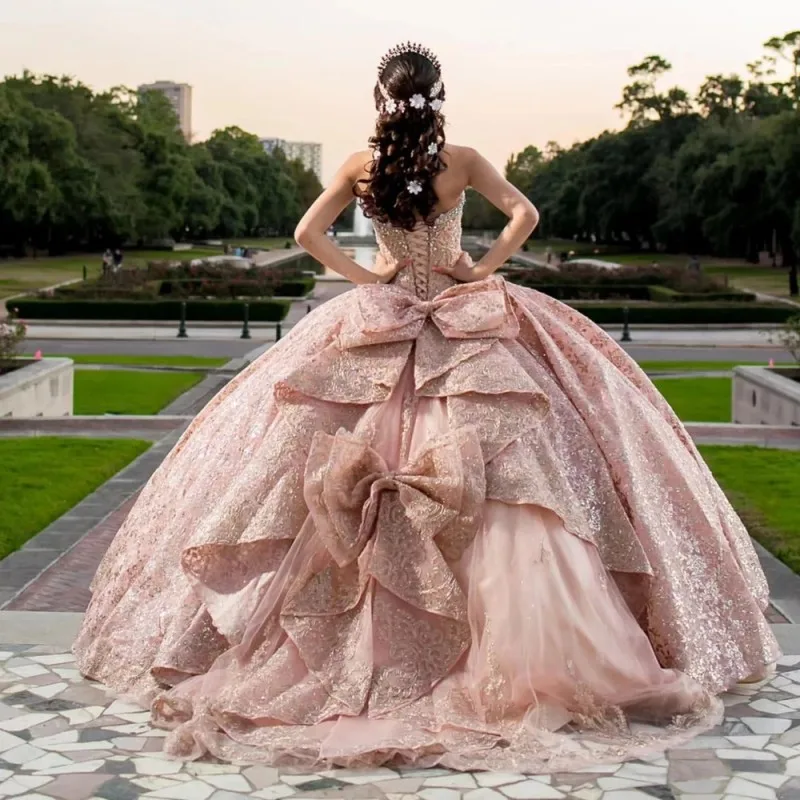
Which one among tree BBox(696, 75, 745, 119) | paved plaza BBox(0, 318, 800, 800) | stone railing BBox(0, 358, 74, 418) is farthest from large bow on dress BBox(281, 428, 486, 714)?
tree BBox(696, 75, 745, 119)

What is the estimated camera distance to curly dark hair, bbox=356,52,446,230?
18.2 ft

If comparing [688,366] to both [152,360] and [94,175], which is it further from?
[94,175]

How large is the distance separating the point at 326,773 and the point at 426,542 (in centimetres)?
91

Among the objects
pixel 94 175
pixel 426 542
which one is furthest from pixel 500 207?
pixel 94 175

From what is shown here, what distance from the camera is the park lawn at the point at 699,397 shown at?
1686cm

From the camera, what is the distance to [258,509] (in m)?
5.23

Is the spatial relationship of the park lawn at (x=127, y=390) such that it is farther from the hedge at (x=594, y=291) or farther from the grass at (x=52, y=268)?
the grass at (x=52, y=268)

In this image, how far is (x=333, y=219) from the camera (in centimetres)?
580

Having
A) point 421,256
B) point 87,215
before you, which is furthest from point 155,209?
point 421,256

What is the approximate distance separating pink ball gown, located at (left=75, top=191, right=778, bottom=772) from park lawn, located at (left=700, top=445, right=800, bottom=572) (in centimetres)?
328

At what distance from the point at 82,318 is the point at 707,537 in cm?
2939

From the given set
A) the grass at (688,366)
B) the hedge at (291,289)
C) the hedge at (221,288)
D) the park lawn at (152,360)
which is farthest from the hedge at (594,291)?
the park lawn at (152,360)

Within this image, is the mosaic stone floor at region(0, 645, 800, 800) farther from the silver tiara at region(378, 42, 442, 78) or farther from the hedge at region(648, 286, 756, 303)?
the hedge at region(648, 286, 756, 303)

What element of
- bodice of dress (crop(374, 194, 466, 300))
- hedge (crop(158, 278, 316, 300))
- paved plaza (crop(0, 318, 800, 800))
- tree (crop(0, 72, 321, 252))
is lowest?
paved plaza (crop(0, 318, 800, 800))
